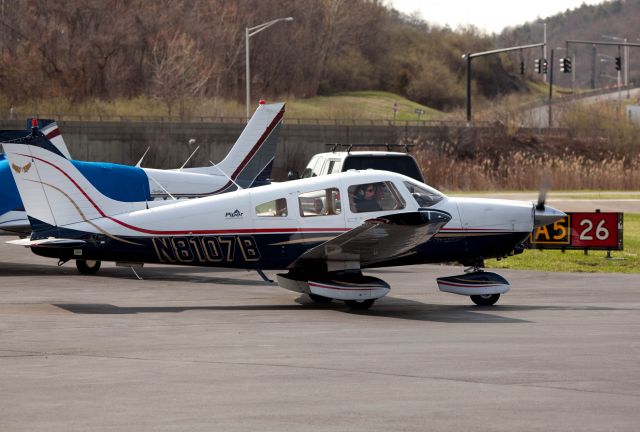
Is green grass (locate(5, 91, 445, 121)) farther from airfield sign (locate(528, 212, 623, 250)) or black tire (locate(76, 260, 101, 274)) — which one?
black tire (locate(76, 260, 101, 274))

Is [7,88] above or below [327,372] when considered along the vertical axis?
above

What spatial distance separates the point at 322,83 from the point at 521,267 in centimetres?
8983

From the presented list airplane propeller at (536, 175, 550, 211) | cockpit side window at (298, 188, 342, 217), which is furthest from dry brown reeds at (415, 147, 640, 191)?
cockpit side window at (298, 188, 342, 217)

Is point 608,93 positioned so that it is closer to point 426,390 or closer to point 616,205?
point 616,205

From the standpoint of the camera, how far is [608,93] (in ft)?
460

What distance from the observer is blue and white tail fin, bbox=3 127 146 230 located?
16172 mm

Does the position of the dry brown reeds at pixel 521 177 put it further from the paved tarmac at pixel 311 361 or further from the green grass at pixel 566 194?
the paved tarmac at pixel 311 361

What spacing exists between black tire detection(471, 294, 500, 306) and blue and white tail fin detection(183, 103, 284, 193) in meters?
9.76

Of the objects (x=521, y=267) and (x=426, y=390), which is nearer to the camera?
(x=426, y=390)

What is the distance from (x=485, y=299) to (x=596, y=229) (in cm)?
866

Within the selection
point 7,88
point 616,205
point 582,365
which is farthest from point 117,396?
point 7,88

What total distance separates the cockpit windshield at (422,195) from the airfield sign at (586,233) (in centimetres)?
804

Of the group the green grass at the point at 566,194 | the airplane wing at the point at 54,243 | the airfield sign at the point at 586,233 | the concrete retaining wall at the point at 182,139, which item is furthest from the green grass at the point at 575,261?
the concrete retaining wall at the point at 182,139

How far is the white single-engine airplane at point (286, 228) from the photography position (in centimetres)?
1612
